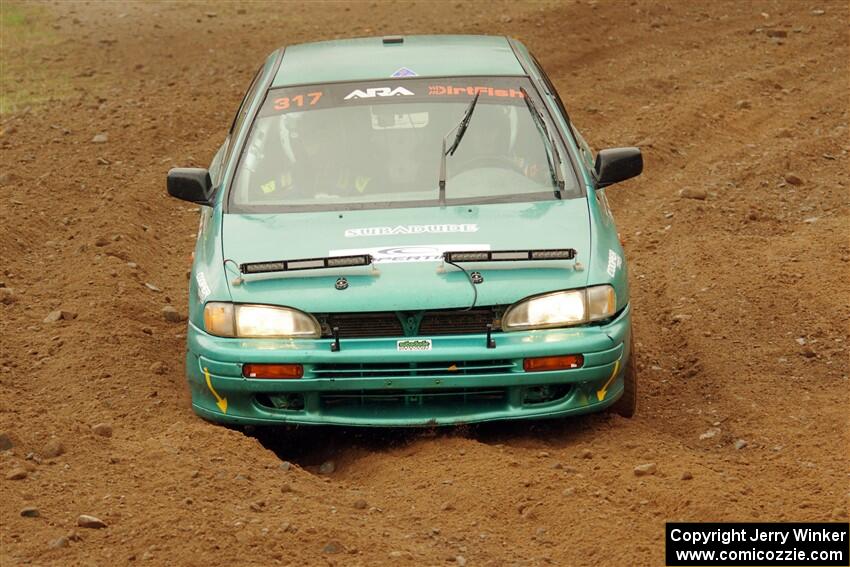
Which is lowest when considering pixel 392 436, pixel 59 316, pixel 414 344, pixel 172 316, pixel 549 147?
pixel 172 316

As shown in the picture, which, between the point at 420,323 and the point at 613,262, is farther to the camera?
the point at 613,262

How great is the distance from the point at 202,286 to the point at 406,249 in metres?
0.94

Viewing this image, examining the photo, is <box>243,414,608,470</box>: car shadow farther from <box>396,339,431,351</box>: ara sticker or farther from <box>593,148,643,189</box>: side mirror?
<box>593,148,643,189</box>: side mirror

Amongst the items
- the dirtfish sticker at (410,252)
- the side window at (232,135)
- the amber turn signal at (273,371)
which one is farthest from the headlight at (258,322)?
the side window at (232,135)

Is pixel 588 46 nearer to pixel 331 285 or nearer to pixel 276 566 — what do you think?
pixel 331 285

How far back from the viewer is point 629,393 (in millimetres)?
6945

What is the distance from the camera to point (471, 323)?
6.34 m

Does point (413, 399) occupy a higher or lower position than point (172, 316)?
higher

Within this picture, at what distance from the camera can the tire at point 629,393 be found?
689 centimetres

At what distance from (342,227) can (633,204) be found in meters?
4.92

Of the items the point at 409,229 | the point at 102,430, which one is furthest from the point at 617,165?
the point at 102,430

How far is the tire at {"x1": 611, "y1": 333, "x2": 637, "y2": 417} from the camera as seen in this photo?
6887 millimetres

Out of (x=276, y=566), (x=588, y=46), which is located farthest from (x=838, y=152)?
(x=276, y=566)

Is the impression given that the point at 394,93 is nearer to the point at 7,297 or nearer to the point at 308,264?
the point at 308,264
